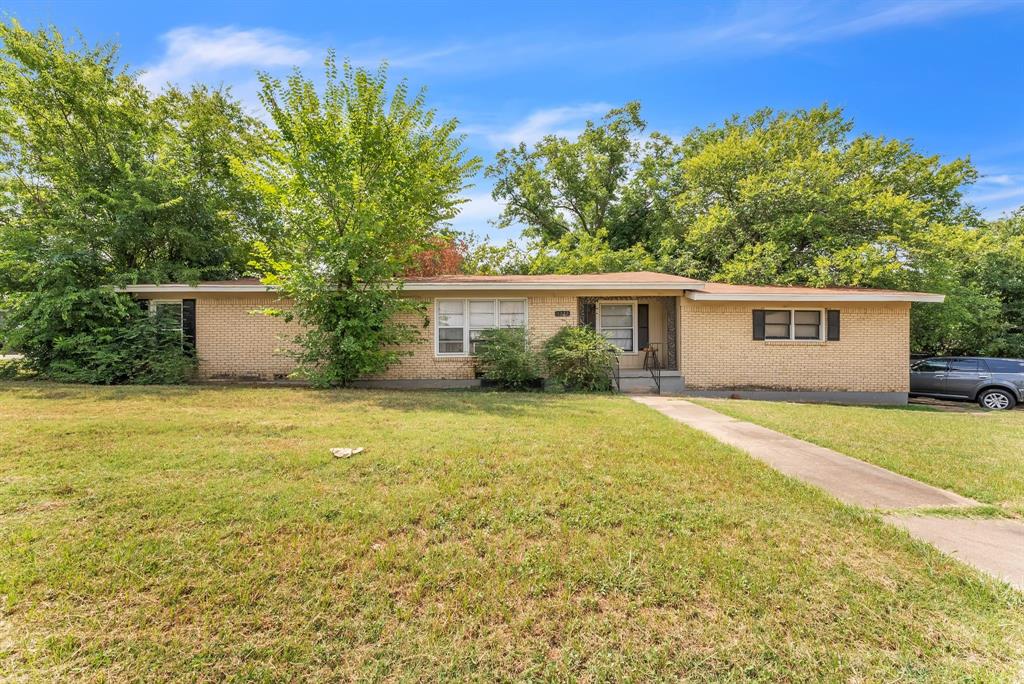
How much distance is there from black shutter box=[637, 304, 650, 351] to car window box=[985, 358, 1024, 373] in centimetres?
885

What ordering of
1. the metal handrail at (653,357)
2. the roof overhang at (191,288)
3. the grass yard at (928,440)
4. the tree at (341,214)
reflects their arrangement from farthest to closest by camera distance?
the metal handrail at (653,357) < the roof overhang at (191,288) < the tree at (341,214) < the grass yard at (928,440)

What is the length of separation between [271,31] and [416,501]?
9869 mm

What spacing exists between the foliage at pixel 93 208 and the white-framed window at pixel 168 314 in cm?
38

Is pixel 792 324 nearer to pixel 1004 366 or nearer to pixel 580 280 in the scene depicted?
pixel 1004 366

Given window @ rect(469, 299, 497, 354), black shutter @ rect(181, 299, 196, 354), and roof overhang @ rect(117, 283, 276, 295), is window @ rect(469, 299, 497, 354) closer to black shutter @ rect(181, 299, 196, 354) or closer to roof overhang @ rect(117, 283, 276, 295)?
roof overhang @ rect(117, 283, 276, 295)

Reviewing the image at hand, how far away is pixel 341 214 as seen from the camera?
389 inches

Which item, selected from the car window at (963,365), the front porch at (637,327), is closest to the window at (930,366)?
the car window at (963,365)

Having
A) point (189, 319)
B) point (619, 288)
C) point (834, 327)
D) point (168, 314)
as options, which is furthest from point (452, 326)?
point (834, 327)

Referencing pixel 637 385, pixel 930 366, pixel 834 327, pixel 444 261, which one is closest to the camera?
pixel 834 327

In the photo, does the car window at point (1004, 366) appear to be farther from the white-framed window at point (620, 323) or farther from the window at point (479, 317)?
the window at point (479, 317)

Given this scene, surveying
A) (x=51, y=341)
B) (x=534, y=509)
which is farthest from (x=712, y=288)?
(x=51, y=341)

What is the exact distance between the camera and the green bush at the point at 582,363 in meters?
10.6

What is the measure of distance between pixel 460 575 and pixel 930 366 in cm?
1573

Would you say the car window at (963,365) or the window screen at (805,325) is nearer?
the window screen at (805,325)
